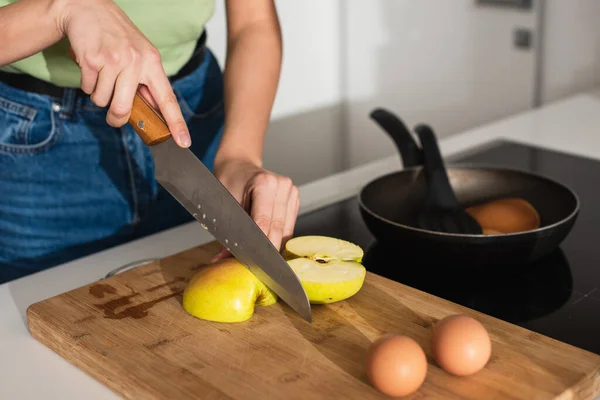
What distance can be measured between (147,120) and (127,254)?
29cm

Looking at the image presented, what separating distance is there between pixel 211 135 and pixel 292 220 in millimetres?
427

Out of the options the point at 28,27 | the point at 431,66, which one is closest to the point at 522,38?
the point at 431,66

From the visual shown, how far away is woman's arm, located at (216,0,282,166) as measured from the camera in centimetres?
124

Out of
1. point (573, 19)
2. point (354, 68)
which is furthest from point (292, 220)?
point (354, 68)

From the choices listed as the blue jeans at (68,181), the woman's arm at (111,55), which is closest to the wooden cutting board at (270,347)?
the woman's arm at (111,55)

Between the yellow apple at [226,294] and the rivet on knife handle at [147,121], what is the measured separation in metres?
0.17

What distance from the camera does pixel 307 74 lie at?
9.25ft

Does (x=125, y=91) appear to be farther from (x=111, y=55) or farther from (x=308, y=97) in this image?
(x=308, y=97)

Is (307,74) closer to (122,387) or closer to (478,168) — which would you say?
(478,168)

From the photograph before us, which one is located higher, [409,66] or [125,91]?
[125,91]

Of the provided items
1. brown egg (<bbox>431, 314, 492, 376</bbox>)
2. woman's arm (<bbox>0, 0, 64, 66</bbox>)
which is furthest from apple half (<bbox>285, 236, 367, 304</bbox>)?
woman's arm (<bbox>0, 0, 64, 66</bbox>)

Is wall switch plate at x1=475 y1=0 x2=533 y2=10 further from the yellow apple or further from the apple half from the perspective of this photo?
the yellow apple

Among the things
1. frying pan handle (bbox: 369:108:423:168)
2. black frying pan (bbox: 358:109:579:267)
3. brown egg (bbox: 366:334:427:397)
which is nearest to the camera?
brown egg (bbox: 366:334:427:397)

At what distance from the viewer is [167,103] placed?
0.96 meters
